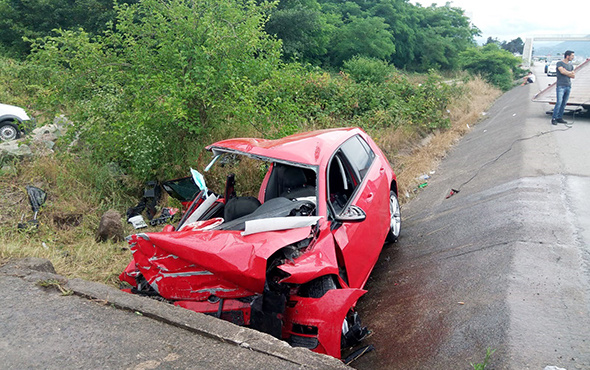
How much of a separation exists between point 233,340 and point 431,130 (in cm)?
1094

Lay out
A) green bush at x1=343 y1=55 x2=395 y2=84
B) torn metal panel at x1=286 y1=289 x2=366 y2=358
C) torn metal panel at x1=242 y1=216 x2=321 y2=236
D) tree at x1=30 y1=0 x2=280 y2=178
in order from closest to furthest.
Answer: torn metal panel at x1=286 y1=289 x2=366 y2=358
torn metal panel at x1=242 y1=216 x2=321 y2=236
tree at x1=30 y1=0 x2=280 y2=178
green bush at x1=343 y1=55 x2=395 y2=84

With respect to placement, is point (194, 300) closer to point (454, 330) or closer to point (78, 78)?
point (454, 330)

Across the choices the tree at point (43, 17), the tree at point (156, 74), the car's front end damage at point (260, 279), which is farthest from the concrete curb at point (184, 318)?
the tree at point (43, 17)

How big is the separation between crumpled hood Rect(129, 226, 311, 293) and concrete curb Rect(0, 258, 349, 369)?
29 cm

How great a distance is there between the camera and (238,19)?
6902mm

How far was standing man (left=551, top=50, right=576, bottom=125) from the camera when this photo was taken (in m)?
11.0

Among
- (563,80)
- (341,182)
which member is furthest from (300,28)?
(341,182)

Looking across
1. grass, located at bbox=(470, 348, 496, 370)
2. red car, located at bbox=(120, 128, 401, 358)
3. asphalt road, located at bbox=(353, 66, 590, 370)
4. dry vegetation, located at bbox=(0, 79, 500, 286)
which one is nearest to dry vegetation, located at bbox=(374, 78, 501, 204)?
dry vegetation, located at bbox=(0, 79, 500, 286)

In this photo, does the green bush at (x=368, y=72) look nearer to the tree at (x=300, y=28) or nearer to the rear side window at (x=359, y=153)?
the tree at (x=300, y=28)

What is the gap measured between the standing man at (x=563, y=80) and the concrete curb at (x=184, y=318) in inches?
430

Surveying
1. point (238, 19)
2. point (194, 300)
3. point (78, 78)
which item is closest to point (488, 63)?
point (238, 19)

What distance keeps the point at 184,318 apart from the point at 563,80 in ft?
37.2

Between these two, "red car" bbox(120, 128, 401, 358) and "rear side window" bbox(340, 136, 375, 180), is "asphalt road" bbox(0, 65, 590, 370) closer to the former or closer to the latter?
"red car" bbox(120, 128, 401, 358)

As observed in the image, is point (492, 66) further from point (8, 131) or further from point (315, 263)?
point (315, 263)
